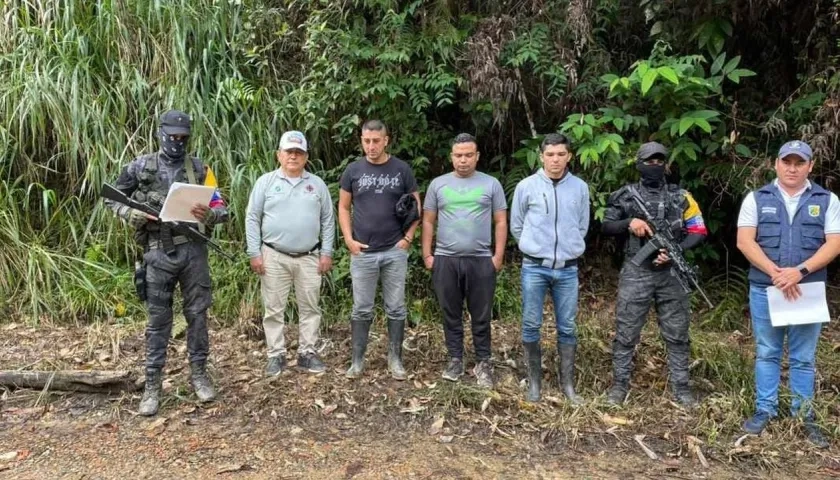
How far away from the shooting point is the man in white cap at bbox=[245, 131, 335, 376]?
440 cm

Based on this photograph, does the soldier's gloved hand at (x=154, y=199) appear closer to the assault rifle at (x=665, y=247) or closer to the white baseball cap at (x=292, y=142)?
the white baseball cap at (x=292, y=142)

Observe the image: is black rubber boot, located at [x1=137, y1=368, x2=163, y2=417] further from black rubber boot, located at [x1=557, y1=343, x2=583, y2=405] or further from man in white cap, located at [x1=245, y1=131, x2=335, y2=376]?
black rubber boot, located at [x1=557, y1=343, x2=583, y2=405]

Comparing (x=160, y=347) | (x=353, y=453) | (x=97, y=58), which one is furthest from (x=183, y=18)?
(x=353, y=453)

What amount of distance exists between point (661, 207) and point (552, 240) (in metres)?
0.76

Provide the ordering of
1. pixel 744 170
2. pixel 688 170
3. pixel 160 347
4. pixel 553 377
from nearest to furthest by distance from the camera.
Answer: pixel 160 347 → pixel 553 377 → pixel 744 170 → pixel 688 170

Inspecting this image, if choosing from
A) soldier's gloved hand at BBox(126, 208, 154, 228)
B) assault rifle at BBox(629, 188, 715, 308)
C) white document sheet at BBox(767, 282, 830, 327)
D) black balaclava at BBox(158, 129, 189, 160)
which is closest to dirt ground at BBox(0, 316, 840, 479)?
white document sheet at BBox(767, 282, 830, 327)

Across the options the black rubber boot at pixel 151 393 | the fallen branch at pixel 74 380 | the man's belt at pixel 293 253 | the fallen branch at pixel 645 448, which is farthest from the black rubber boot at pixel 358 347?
the fallen branch at pixel 645 448

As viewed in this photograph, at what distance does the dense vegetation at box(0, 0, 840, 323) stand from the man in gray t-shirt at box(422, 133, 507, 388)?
1.08m

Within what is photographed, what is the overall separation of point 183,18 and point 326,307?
3.45m

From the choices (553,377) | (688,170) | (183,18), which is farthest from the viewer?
(183,18)

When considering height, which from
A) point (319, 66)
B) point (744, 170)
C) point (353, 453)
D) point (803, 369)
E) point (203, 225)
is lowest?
point (353, 453)

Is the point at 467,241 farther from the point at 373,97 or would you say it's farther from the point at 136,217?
the point at 136,217

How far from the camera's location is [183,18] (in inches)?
253

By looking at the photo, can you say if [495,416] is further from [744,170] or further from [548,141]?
[744,170]
